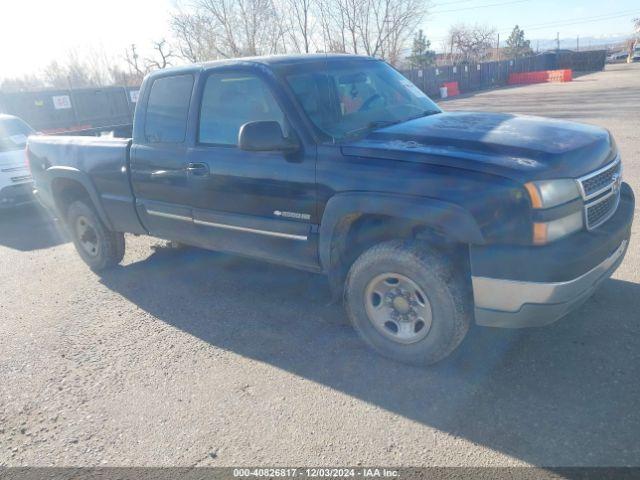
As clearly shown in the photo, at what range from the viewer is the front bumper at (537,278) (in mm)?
2646

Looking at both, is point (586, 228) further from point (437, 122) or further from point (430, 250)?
point (437, 122)

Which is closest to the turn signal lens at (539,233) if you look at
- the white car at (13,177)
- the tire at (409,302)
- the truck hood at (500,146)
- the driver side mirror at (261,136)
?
the truck hood at (500,146)

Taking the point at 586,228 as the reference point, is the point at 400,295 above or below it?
below

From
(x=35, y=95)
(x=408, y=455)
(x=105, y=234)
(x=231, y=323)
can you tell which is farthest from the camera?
(x=35, y=95)

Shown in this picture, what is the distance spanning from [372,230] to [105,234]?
10.6ft

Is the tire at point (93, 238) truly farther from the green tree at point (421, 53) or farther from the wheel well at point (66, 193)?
the green tree at point (421, 53)

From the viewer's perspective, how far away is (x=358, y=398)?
302 cm

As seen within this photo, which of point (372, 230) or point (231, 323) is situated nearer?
point (372, 230)

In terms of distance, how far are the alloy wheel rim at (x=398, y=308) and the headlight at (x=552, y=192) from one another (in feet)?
2.79

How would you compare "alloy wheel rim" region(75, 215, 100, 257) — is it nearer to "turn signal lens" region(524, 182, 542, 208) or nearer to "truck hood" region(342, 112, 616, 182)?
"truck hood" region(342, 112, 616, 182)

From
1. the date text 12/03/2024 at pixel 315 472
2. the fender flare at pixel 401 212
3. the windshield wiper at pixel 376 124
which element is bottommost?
the date text 12/03/2024 at pixel 315 472

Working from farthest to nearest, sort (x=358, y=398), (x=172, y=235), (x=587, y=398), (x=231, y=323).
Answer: (x=172, y=235)
(x=231, y=323)
(x=358, y=398)
(x=587, y=398)

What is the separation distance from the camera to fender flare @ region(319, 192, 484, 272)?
2.74 metres

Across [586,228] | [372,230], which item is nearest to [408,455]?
[372,230]
